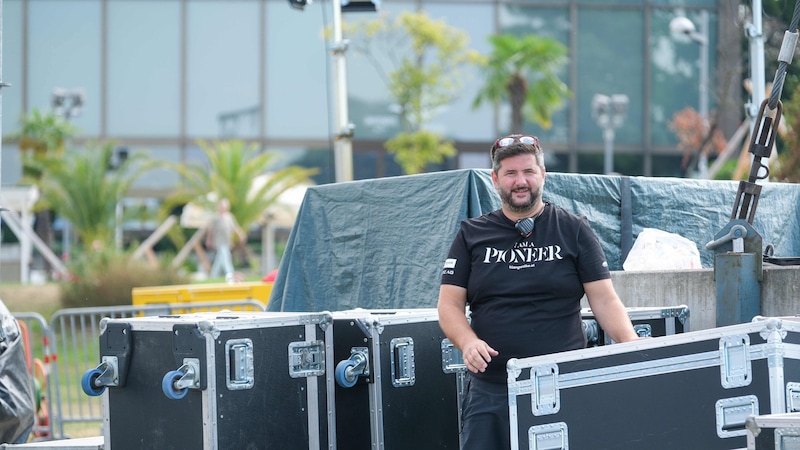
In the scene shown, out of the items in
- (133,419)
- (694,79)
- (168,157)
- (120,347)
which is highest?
(694,79)

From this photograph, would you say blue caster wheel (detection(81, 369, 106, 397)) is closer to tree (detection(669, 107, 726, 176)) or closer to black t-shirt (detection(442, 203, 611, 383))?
black t-shirt (detection(442, 203, 611, 383))

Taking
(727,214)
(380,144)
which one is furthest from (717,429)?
(380,144)

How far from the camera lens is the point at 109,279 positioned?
64.4 feet

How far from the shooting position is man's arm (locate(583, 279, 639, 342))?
4.76 meters

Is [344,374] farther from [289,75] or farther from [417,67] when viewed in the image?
[289,75]

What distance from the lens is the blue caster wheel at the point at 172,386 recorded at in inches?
192

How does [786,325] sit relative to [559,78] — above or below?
below

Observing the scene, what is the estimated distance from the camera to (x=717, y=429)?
4176 millimetres

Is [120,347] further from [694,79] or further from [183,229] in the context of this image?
[694,79]

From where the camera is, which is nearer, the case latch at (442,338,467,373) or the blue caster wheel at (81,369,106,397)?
the blue caster wheel at (81,369,106,397)

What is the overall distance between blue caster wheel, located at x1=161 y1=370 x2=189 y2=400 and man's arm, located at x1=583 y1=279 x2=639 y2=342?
1.84m

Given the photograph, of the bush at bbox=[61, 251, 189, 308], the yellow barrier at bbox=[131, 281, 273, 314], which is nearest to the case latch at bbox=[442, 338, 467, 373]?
the yellow barrier at bbox=[131, 281, 273, 314]

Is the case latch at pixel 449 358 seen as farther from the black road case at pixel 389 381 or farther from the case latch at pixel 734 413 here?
the case latch at pixel 734 413

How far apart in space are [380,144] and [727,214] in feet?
86.6
